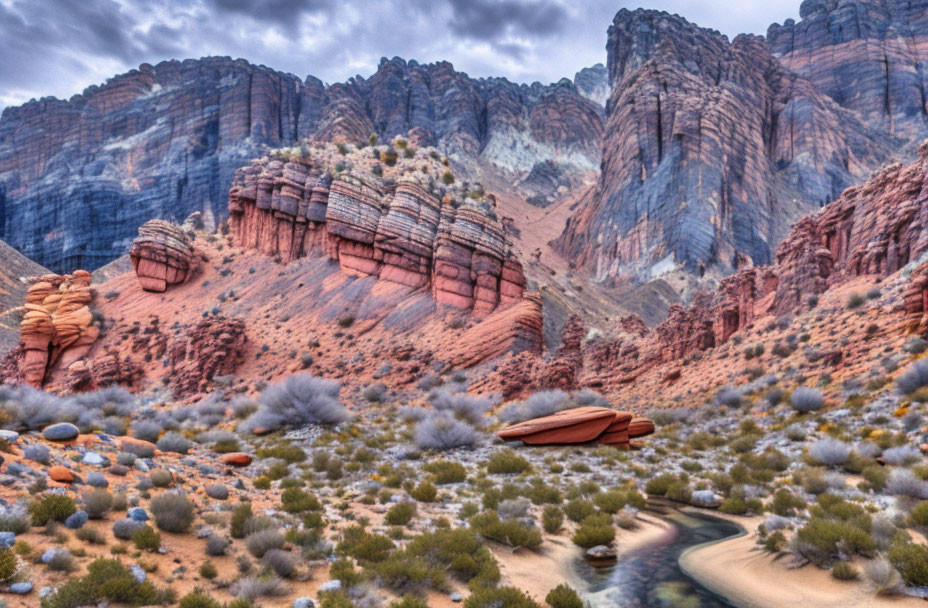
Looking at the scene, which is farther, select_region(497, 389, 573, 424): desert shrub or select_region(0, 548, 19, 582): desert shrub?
select_region(497, 389, 573, 424): desert shrub

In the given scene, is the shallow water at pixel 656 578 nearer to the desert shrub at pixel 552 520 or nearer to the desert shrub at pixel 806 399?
the desert shrub at pixel 552 520

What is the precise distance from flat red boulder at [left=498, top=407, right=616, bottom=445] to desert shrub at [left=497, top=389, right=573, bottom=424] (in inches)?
57.1

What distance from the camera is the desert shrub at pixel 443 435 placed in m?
16.6

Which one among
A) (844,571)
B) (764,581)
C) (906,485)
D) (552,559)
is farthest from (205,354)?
(906,485)

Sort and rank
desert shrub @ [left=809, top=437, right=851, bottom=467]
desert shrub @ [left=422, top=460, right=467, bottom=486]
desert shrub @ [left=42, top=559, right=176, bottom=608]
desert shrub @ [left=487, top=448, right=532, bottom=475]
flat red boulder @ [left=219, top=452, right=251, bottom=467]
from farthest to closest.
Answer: desert shrub @ [left=487, top=448, right=532, bottom=475]
flat red boulder @ [left=219, top=452, right=251, bottom=467]
desert shrub @ [left=422, top=460, right=467, bottom=486]
desert shrub @ [left=809, top=437, right=851, bottom=467]
desert shrub @ [left=42, top=559, right=176, bottom=608]

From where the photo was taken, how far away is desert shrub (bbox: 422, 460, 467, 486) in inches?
523

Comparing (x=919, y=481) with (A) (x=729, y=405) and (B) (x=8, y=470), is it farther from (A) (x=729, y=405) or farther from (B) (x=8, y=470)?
(B) (x=8, y=470)

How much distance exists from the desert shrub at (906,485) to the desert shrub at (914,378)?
596 centimetres

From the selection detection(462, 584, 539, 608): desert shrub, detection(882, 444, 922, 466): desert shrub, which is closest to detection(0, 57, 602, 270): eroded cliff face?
detection(882, 444, 922, 466): desert shrub

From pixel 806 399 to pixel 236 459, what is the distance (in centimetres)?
1824

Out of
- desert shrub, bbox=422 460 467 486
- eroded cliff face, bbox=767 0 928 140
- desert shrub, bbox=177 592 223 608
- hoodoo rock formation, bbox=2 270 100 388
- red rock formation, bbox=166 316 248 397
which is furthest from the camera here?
eroded cliff face, bbox=767 0 928 140

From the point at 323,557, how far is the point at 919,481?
1121 centimetres

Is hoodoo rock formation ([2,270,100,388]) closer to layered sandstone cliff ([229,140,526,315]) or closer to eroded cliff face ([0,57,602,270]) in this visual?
→ layered sandstone cliff ([229,140,526,315])

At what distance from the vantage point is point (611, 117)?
329ft
